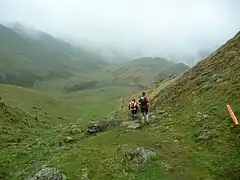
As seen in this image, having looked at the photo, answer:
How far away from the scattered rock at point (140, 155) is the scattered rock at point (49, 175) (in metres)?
5.52

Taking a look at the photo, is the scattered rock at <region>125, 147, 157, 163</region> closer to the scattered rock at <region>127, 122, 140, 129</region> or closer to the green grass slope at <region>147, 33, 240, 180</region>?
the green grass slope at <region>147, 33, 240, 180</region>

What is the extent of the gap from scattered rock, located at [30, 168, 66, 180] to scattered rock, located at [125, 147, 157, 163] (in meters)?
5.52

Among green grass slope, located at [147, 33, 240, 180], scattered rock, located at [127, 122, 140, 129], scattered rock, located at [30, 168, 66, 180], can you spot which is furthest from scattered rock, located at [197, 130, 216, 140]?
scattered rock, located at [30, 168, 66, 180]

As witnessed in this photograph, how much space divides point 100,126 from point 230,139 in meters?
17.5

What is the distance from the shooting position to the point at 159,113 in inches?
1953

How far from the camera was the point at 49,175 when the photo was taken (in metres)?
30.7

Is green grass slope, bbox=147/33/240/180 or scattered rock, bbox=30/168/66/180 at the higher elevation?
green grass slope, bbox=147/33/240/180

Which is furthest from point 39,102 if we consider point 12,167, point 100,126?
point 12,167

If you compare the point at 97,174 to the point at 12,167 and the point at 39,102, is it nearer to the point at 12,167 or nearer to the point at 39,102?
the point at 12,167

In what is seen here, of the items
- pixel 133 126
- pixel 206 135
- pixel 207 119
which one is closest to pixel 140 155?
pixel 206 135

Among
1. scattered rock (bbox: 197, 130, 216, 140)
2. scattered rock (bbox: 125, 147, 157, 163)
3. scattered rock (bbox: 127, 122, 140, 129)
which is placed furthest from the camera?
scattered rock (bbox: 127, 122, 140, 129)

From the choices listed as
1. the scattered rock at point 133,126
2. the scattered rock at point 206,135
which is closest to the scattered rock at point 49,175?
the scattered rock at point 206,135

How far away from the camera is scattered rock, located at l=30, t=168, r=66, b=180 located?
3041 cm

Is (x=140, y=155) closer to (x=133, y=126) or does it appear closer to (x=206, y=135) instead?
(x=206, y=135)
